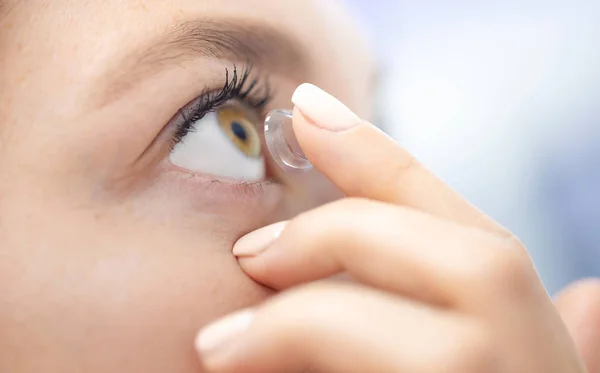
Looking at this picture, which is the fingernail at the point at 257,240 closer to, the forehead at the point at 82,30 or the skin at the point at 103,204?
the skin at the point at 103,204

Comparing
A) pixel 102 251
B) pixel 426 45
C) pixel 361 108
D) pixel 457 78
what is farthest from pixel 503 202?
pixel 102 251

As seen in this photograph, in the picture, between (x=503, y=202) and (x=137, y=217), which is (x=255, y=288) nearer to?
(x=137, y=217)

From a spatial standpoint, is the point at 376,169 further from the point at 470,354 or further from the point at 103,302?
the point at 103,302

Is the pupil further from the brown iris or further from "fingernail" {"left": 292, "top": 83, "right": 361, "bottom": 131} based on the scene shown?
"fingernail" {"left": 292, "top": 83, "right": 361, "bottom": 131}

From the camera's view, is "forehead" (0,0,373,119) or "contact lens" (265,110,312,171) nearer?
"forehead" (0,0,373,119)

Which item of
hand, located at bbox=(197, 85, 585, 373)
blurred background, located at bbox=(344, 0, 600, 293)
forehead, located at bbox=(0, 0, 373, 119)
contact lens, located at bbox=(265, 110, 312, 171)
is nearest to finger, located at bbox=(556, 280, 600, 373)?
hand, located at bbox=(197, 85, 585, 373)
